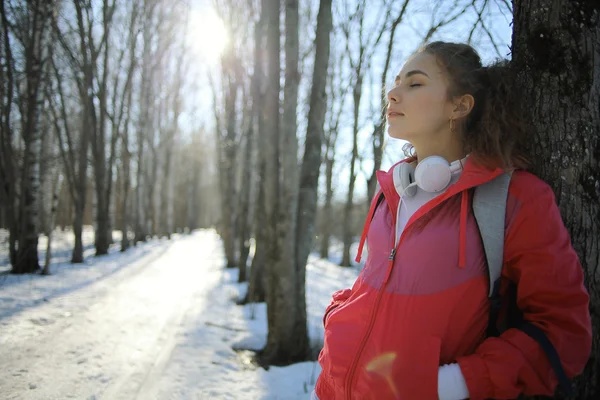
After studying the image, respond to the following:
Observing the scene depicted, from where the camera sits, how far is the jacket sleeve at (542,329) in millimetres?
980

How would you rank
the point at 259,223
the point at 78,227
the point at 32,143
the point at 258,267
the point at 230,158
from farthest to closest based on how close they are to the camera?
the point at 230,158 < the point at 78,227 < the point at 32,143 < the point at 258,267 < the point at 259,223

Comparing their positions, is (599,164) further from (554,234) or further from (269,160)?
(269,160)

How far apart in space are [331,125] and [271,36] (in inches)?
433

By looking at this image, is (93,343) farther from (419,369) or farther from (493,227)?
(493,227)

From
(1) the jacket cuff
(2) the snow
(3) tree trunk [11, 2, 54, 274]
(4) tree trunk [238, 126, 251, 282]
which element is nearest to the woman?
(1) the jacket cuff

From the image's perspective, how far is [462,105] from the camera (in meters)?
1.35

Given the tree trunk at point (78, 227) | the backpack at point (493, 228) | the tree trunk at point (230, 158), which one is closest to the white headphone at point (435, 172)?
the backpack at point (493, 228)

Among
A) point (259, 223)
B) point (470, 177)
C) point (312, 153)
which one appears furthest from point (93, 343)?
point (470, 177)

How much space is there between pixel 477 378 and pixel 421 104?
0.89m

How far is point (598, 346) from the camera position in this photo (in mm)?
1402

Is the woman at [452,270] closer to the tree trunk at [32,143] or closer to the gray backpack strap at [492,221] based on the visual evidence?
the gray backpack strap at [492,221]

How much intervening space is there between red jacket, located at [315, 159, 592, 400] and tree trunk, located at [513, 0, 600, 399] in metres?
0.40

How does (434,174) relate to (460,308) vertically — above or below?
above

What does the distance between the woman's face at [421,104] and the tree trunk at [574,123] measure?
0.47 meters
